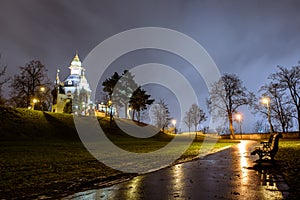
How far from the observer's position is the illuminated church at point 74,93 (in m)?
79.9

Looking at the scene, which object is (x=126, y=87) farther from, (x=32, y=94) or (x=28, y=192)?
(x=28, y=192)

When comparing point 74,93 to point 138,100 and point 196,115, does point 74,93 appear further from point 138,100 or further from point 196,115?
point 196,115

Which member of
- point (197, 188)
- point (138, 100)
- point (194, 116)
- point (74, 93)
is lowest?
point (197, 188)

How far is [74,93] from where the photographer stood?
90.5m

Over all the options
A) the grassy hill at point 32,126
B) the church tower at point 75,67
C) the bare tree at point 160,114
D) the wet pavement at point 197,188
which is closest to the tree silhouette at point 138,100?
the bare tree at point 160,114

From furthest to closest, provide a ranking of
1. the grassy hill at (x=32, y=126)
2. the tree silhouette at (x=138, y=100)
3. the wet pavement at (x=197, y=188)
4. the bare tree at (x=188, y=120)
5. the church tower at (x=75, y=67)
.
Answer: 1. the church tower at (x=75, y=67)
2. the bare tree at (x=188, y=120)
3. the tree silhouette at (x=138, y=100)
4. the grassy hill at (x=32, y=126)
5. the wet pavement at (x=197, y=188)

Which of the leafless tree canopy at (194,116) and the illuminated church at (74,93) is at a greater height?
the illuminated church at (74,93)

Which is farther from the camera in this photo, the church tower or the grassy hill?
the church tower

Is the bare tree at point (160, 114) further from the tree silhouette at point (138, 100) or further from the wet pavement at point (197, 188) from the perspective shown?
the wet pavement at point (197, 188)

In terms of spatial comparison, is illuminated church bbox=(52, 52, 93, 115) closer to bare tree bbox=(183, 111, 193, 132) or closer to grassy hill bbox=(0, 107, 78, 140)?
grassy hill bbox=(0, 107, 78, 140)

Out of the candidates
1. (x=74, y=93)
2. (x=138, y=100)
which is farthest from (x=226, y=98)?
(x=74, y=93)

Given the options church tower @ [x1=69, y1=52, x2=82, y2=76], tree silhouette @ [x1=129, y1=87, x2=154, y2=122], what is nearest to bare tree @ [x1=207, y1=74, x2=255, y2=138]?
tree silhouette @ [x1=129, y1=87, x2=154, y2=122]

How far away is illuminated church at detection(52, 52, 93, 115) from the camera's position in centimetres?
7988

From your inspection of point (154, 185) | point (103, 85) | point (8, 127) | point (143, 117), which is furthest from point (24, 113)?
point (143, 117)
